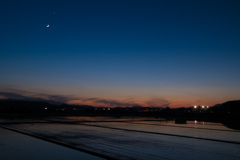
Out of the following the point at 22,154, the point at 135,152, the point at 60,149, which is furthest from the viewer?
the point at 60,149

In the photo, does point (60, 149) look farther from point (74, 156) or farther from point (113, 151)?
point (113, 151)

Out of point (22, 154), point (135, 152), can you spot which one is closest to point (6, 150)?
point (22, 154)

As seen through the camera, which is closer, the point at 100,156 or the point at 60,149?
the point at 100,156

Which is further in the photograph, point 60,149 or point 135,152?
point 60,149

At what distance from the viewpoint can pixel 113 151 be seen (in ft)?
27.2

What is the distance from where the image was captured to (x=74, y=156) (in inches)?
295

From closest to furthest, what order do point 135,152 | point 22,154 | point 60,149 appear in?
point 22,154 → point 135,152 → point 60,149

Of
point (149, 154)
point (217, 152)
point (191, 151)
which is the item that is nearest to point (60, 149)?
point (149, 154)

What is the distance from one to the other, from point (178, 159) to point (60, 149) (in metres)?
4.99

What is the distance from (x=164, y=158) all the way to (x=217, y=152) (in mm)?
2863

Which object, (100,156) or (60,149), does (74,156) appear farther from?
(60,149)

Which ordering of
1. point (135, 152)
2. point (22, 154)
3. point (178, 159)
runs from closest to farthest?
point (178, 159) < point (22, 154) < point (135, 152)

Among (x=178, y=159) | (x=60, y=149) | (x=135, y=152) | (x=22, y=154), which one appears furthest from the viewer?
(x=60, y=149)

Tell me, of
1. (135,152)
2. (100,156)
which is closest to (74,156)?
(100,156)
